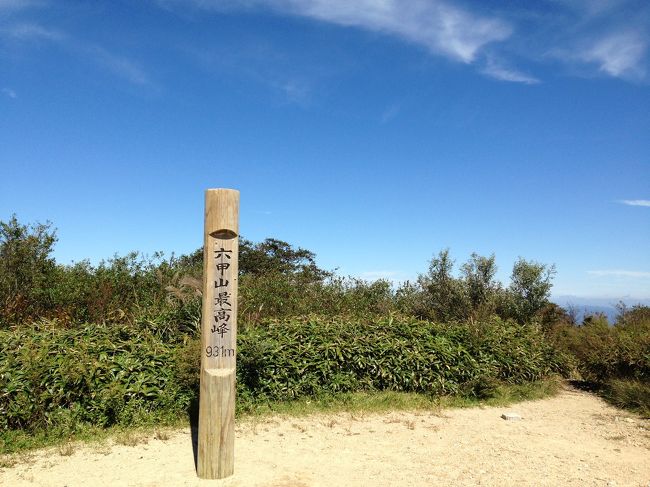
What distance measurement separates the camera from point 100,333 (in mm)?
6020

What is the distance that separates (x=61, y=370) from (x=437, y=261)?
9.70 m

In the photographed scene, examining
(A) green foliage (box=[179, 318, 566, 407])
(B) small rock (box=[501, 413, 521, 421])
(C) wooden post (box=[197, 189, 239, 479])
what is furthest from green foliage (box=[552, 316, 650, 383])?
(C) wooden post (box=[197, 189, 239, 479])

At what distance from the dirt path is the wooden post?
0.74 ft

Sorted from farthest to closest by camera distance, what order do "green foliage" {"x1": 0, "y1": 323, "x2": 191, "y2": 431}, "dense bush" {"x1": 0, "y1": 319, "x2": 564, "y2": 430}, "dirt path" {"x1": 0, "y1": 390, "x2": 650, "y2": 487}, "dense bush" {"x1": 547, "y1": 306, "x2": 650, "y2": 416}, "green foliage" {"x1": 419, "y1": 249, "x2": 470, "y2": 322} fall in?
"green foliage" {"x1": 419, "y1": 249, "x2": 470, "y2": 322}, "dense bush" {"x1": 547, "y1": 306, "x2": 650, "y2": 416}, "dense bush" {"x1": 0, "y1": 319, "x2": 564, "y2": 430}, "green foliage" {"x1": 0, "y1": 323, "x2": 191, "y2": 431}, "dirt path" {"x1": 0, "y1": 390, "x2": 650, "y2": 487}

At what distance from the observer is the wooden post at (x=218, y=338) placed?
424cm

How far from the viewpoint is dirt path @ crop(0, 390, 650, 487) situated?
165 inches

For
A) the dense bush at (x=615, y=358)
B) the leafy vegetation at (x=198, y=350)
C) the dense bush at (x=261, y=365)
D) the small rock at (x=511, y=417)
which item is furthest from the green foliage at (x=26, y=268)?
the dense bush at (x=615, y=358)

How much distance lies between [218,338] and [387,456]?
202 cm

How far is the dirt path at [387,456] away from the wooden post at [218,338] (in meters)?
0.23

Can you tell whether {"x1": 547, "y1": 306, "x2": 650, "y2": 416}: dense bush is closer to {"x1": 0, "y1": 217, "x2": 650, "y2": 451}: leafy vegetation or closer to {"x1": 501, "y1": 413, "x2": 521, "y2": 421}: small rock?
{"x1": 0, "y1": 217, "x2": 650, "y2": 451}: leafy vegetation

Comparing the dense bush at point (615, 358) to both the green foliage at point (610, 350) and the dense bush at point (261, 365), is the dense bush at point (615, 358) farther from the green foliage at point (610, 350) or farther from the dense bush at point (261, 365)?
the dense bush at point (261, 365)

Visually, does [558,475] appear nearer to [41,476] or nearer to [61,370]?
[41,476]

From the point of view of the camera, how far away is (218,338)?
14.1 ft

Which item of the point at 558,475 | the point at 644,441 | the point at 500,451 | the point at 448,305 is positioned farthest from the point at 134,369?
the point at 448,305
